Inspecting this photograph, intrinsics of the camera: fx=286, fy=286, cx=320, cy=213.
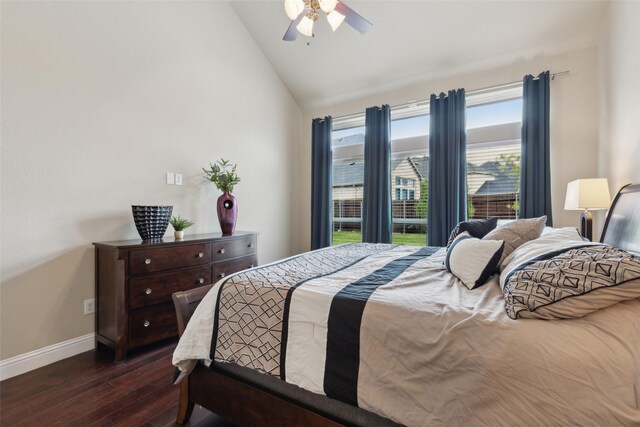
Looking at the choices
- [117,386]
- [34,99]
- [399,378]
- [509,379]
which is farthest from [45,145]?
[509,379]

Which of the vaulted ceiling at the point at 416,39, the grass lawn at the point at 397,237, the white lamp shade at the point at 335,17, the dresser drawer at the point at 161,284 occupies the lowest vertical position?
the dresser drawer at the point at 161,284

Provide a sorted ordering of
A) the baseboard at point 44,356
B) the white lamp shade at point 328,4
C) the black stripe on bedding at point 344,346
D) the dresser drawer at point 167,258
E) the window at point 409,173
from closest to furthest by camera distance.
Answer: the black stripe on bedding at point 344,346 → the baseboard at point 44,356 → the white lamp shade at point 328,4 → the dresser drawer at point 167,258 → the window at point 409,173

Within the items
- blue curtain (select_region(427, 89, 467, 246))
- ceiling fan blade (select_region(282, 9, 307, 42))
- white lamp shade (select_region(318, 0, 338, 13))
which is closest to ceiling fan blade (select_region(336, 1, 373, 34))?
white lamp shade (select_region(318, 0, 338, 13))

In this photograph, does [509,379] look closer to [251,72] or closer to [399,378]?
[399,378]

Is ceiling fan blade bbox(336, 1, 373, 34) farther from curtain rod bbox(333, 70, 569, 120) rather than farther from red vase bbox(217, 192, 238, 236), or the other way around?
red vase bbox(217, 192, 238, 236)

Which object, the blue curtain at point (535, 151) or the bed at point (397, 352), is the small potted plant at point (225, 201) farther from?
the blue curtain at point (535, 151)

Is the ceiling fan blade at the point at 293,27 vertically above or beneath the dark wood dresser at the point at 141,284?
above

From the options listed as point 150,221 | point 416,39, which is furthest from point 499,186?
point 150,221

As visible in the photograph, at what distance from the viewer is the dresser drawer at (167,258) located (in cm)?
210

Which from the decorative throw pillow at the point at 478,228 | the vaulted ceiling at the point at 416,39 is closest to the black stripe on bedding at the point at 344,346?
the decorative throw pillow at the point at 478,228

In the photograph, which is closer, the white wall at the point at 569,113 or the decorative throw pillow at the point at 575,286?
the decorative throw pillow at the point at 575,286

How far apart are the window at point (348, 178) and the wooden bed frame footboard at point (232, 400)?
124 inches

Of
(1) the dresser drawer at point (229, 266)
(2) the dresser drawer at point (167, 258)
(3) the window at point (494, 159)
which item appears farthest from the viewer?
(3) the window at point (494, 159)

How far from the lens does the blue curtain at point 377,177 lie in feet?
12.7
